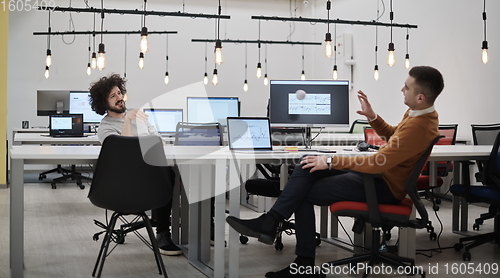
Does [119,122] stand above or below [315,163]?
above

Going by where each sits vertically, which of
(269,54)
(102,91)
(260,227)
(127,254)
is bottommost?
(127,254)

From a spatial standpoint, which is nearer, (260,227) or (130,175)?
(130,175)

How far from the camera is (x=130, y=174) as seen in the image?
114 inches

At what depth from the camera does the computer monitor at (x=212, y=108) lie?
8078 mm

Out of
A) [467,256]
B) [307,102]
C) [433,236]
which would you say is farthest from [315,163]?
[433,236]

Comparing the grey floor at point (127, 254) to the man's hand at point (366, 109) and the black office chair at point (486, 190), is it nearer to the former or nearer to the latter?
the black office chair at point (486, 190)

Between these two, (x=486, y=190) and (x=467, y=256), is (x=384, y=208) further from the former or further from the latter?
(x=486, y=190)

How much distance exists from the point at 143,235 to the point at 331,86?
6.46 ft

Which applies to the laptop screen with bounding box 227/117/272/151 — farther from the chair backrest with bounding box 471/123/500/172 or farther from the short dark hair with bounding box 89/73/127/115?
the chair backrest with bounding box 471/123/500/172

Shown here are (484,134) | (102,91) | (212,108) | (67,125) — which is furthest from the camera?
A: (212,108)

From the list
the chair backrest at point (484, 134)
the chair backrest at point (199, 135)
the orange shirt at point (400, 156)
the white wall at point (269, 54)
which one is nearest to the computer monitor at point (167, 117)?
the chair backrest at point (199, 135)

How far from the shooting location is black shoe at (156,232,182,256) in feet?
12.4

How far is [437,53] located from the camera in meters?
7.91

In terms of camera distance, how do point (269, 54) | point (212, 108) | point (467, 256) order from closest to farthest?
point (467, 256) < point (212, 108) < point (269, 54)
